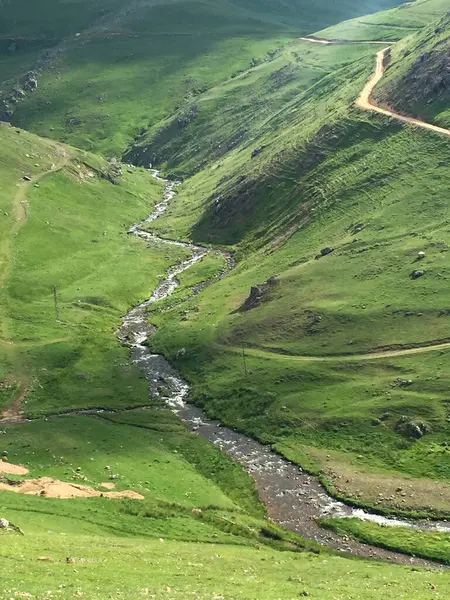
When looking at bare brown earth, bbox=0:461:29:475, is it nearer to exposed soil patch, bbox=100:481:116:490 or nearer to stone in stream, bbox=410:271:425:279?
exposed soil patch, bbox=100:481:116:490

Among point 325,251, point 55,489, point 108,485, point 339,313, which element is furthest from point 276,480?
point 325,251

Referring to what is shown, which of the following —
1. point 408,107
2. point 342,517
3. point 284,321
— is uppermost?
point 408,107

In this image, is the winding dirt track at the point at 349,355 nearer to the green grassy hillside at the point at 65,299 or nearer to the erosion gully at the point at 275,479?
the erosion gully at the point at 275,479

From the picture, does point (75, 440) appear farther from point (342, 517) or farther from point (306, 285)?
point (306, 285)

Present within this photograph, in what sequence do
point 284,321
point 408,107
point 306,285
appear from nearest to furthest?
point 284,321 → point 306,285 → point 408,107

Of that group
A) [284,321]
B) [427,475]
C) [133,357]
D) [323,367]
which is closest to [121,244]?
[133,357]

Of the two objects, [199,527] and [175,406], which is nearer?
[199,527]

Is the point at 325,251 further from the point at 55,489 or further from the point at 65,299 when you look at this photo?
the point at 55,489
